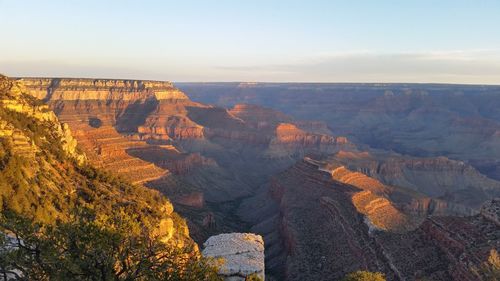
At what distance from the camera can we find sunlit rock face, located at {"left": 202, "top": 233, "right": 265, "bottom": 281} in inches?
1351

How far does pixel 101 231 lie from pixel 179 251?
352cm

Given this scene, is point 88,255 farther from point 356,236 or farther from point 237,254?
point 356,236

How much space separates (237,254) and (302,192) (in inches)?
2340

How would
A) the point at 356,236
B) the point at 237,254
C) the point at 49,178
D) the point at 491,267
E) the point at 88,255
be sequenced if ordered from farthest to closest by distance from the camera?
1. the point at 356,236
2. the point at 49,178
3. the point at 491,267
4. the point at 237,254
5. the point at 88,255

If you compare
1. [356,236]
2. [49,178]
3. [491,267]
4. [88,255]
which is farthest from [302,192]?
[88,255]

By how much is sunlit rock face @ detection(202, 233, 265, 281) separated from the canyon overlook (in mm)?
17941

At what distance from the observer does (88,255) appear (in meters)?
21.2

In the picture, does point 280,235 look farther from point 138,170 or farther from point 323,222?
point 138,170

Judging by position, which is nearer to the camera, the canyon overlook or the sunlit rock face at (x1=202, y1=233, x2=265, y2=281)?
the sunlit rock face at (x1=202, y1=233, x2=265, y2=281)

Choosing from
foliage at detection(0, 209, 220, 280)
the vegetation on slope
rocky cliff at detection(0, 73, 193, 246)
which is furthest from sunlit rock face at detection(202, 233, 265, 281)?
foliage at detection(0, 209, 220, 280)

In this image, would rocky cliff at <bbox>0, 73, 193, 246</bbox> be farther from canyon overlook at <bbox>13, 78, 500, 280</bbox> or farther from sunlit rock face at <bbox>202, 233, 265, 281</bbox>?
sunlit rock face at <bbox>202, 233, 265, 281</bbox>

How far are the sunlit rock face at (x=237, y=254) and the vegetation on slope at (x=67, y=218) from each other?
2.21m

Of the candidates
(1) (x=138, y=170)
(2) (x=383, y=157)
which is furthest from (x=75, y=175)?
(2) (x=383, y=157)

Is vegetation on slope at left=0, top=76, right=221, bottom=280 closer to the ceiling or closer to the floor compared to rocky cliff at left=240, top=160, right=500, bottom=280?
closer to the ceiling
